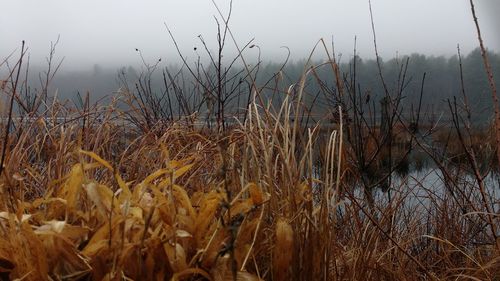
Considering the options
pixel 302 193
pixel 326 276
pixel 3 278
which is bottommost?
pixel 326 276

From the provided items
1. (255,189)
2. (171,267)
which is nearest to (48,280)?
(171,267)

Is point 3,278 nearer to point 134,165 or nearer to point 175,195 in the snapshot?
point 175,195

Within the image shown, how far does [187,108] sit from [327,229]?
4562 mm

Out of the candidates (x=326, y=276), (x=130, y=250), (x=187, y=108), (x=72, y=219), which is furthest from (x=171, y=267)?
(x=187, y=108)

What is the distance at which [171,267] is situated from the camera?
5.18ft

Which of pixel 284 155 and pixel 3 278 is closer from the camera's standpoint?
pixel 3 278

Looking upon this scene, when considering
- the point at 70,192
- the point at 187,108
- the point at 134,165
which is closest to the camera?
the point at 70,192

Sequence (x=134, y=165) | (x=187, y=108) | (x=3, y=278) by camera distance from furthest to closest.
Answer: (x=187, y=108) < (x=134, y=165) < (x=3, y=278)

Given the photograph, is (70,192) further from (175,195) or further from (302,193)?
(302,193)

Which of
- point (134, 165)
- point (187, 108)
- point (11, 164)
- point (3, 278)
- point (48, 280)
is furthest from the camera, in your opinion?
point (187, 108)

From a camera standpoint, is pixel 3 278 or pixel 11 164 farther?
pixel 11 164

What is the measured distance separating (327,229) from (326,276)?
0.51 feet

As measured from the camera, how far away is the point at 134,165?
2.79 meters

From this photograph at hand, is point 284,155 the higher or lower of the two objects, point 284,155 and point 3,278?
the higher
